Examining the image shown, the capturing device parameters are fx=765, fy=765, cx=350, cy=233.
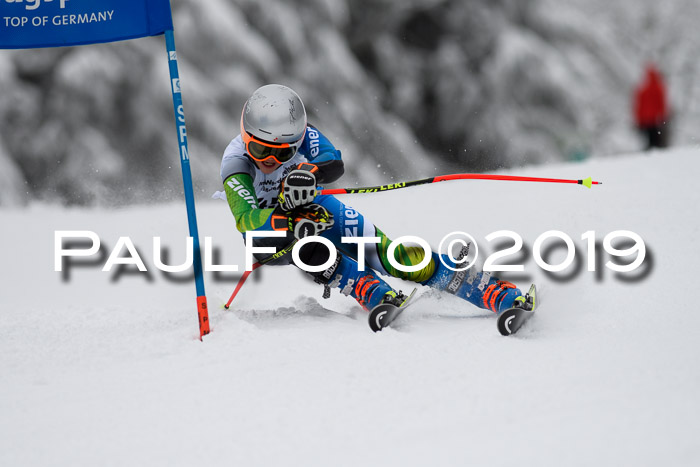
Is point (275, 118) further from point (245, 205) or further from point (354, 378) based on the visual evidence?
point (354, 378)

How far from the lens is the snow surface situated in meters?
2.09

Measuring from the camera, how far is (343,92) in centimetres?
1189

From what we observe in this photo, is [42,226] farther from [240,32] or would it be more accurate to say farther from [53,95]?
[240,32]

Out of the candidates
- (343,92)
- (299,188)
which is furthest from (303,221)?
(343,92)

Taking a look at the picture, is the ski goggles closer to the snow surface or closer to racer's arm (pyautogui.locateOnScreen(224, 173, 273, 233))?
racer's arm (pyautogui.locateOnScreen(224, 173, 273, 233))

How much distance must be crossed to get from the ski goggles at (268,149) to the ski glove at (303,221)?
Result: 11.1 inches

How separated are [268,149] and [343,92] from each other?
8459mm

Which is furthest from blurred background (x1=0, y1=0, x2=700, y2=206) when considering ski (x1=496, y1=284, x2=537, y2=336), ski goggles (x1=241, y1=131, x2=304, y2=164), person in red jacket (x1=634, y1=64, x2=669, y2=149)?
ski (x1=496, y1=284, x2=537, y2=336)

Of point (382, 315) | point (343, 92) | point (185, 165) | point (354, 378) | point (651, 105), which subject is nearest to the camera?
point (354, 378)

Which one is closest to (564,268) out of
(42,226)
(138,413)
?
(138,413)

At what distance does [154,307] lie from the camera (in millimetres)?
4438

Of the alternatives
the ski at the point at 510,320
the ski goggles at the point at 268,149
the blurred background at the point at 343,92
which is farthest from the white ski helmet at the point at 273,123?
the blurred background at the point at 343,92

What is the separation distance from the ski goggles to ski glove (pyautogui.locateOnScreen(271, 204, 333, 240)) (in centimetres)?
28

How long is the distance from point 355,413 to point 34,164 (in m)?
9.47
